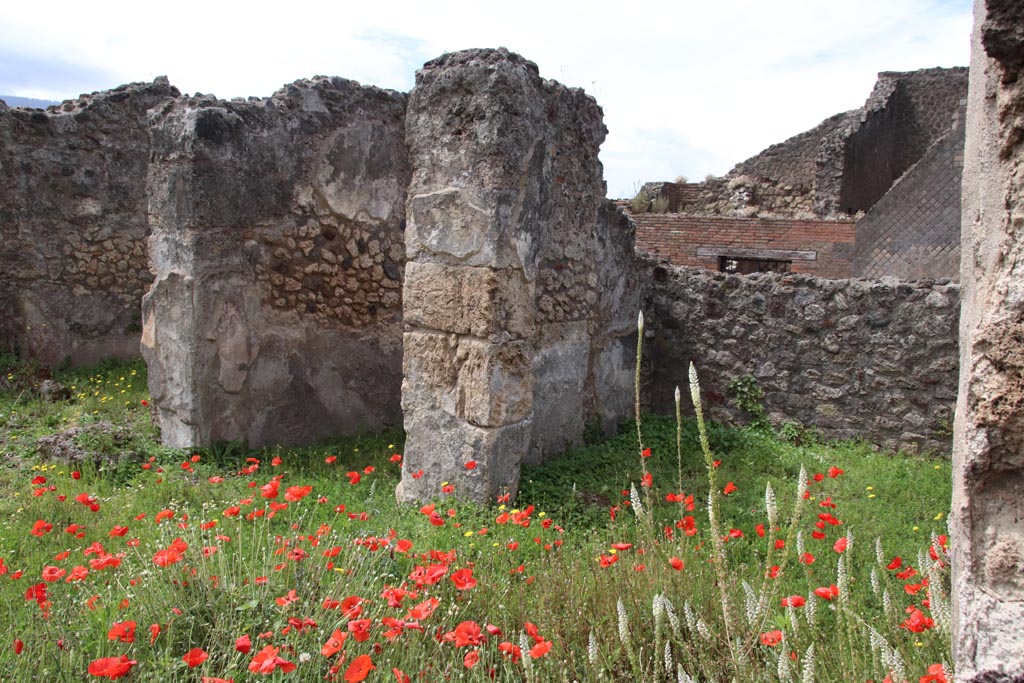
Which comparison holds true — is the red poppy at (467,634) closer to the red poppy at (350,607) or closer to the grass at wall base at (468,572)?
the grass at wall base at (468,572)

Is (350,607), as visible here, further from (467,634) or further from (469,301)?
(469,301)

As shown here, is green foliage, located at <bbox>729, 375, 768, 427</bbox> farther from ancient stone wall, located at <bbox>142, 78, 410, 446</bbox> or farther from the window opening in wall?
the window opening in wall

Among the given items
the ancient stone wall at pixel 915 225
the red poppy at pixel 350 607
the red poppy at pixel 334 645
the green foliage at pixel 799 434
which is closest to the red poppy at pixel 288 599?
the red poppy at pixel 350 607

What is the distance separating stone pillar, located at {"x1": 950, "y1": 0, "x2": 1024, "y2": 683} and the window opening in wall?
1280 centimetres

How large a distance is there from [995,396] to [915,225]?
44.5 feet

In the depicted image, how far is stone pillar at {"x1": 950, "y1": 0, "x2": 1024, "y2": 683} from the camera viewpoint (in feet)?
3.90

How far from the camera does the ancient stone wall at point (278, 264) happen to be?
575 centimetres


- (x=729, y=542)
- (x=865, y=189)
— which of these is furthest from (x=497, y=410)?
(x=865, y=189)

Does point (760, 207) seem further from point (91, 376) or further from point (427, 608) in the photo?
point (427, 608)

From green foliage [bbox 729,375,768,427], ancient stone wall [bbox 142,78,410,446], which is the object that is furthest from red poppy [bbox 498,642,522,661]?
green foliage [bbox 729,375,768,427]

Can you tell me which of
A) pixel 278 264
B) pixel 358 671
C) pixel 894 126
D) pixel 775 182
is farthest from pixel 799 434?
pixel 894 126

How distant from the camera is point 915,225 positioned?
13305mm

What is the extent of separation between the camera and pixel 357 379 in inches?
255

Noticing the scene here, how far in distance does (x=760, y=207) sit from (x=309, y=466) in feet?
53.0
